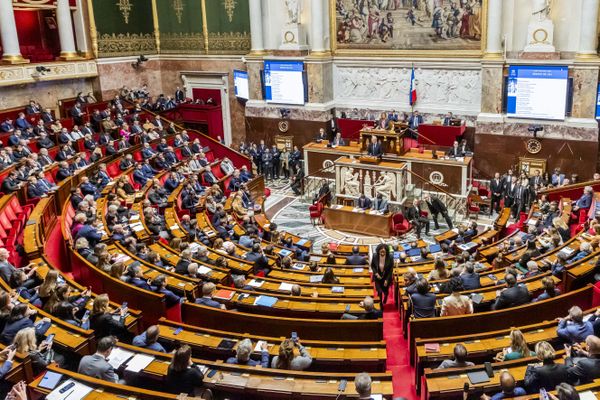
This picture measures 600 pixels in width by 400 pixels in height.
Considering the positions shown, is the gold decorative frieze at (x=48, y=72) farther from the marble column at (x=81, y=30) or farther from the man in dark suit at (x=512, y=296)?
the man in dark suit at (x=512, y=296)

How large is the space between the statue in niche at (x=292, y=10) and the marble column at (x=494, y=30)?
23.4 feet

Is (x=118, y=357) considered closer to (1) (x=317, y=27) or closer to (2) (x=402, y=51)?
(2) (x=402, y=51)

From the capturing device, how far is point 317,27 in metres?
21.3

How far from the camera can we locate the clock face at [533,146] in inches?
706

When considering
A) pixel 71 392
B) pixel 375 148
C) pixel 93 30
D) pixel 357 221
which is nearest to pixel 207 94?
pixel 93 30

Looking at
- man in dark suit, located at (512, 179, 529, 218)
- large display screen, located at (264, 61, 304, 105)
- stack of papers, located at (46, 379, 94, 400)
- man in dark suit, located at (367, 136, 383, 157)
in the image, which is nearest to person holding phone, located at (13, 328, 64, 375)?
stack of papers, located at (46, 379, 94, 400)

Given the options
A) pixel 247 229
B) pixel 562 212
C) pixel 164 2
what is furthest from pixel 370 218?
pixel 164 2

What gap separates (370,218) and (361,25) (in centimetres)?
879

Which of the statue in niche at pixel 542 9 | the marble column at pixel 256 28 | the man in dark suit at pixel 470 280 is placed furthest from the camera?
the marble column at pixel 256 28

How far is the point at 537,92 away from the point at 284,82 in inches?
367

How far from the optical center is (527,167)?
18156 mm

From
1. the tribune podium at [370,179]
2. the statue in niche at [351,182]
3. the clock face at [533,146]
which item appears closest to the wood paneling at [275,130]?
the tribune podium at [370,179]

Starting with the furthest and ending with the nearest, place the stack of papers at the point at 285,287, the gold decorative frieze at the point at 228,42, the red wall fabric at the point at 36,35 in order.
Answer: the gold decorative frieze at the point at 228,42, the red wall fabric at the point at 36,35, the stack of papers at the point at 285,287

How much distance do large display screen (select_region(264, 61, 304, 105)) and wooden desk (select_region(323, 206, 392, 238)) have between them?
7083 millimetres
